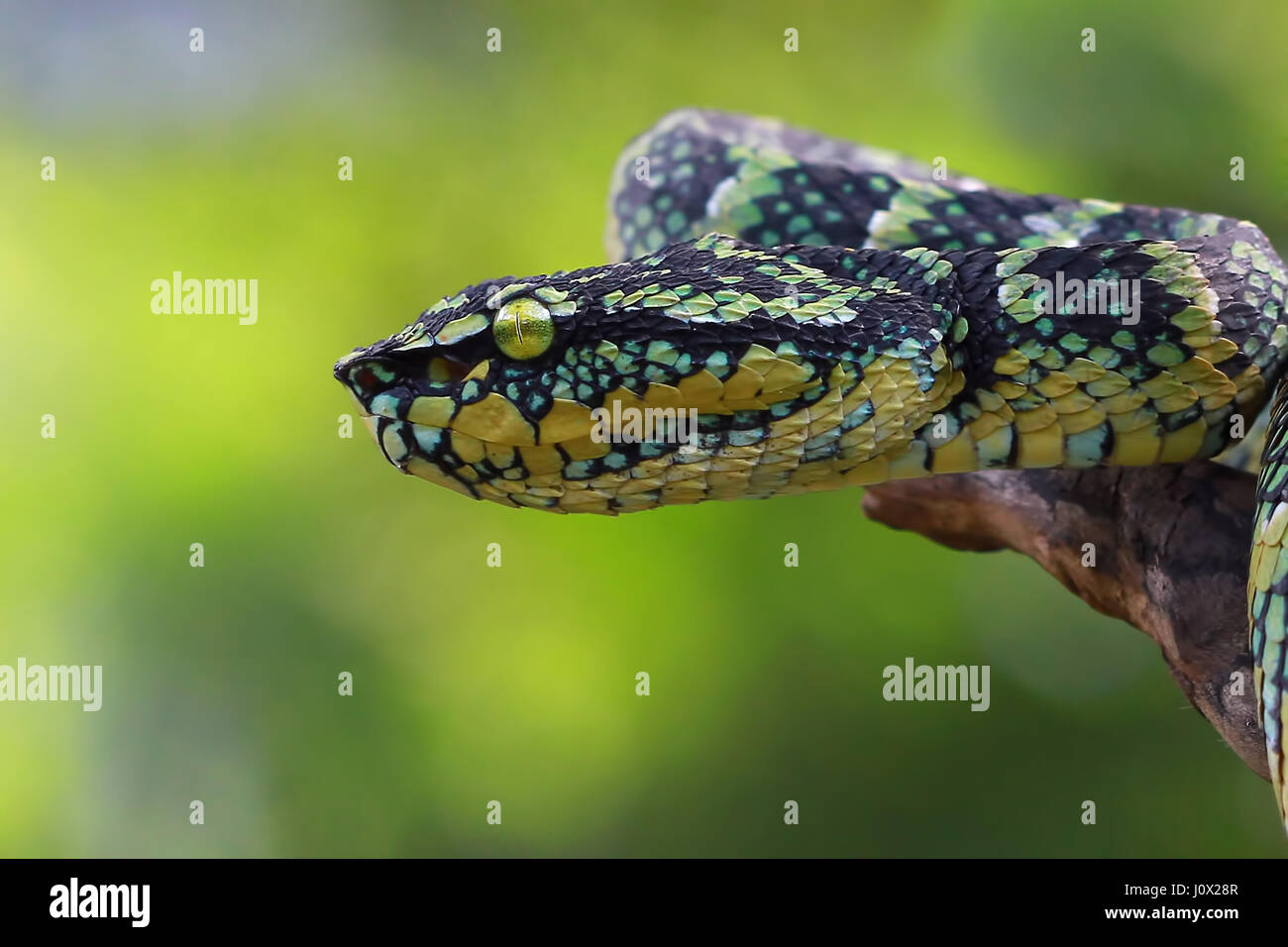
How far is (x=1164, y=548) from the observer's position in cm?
155

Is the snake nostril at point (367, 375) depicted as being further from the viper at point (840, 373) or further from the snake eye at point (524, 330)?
the snake eye at point (524, 330)

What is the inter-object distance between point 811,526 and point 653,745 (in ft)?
2.51

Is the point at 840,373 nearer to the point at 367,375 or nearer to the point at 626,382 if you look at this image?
the point at 626,382

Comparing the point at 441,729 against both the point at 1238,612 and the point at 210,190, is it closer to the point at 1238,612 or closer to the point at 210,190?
the point at 210,190

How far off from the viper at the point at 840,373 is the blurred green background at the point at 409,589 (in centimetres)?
198

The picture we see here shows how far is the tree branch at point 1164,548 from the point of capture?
4.74 feet

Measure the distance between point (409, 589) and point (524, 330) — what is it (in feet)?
7.21

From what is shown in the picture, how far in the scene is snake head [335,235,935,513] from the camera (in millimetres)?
1322

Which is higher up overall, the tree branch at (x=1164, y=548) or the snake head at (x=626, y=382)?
the snake head at (x=626, y=382)

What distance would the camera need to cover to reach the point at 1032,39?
3770 mm

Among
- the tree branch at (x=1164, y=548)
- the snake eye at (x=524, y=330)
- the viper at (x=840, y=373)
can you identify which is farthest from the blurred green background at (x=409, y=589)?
the snake eye at (x=524, y=330)

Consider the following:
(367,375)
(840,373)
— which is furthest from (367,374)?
(840,373)

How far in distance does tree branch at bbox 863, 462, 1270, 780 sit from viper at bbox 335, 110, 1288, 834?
10 cm
